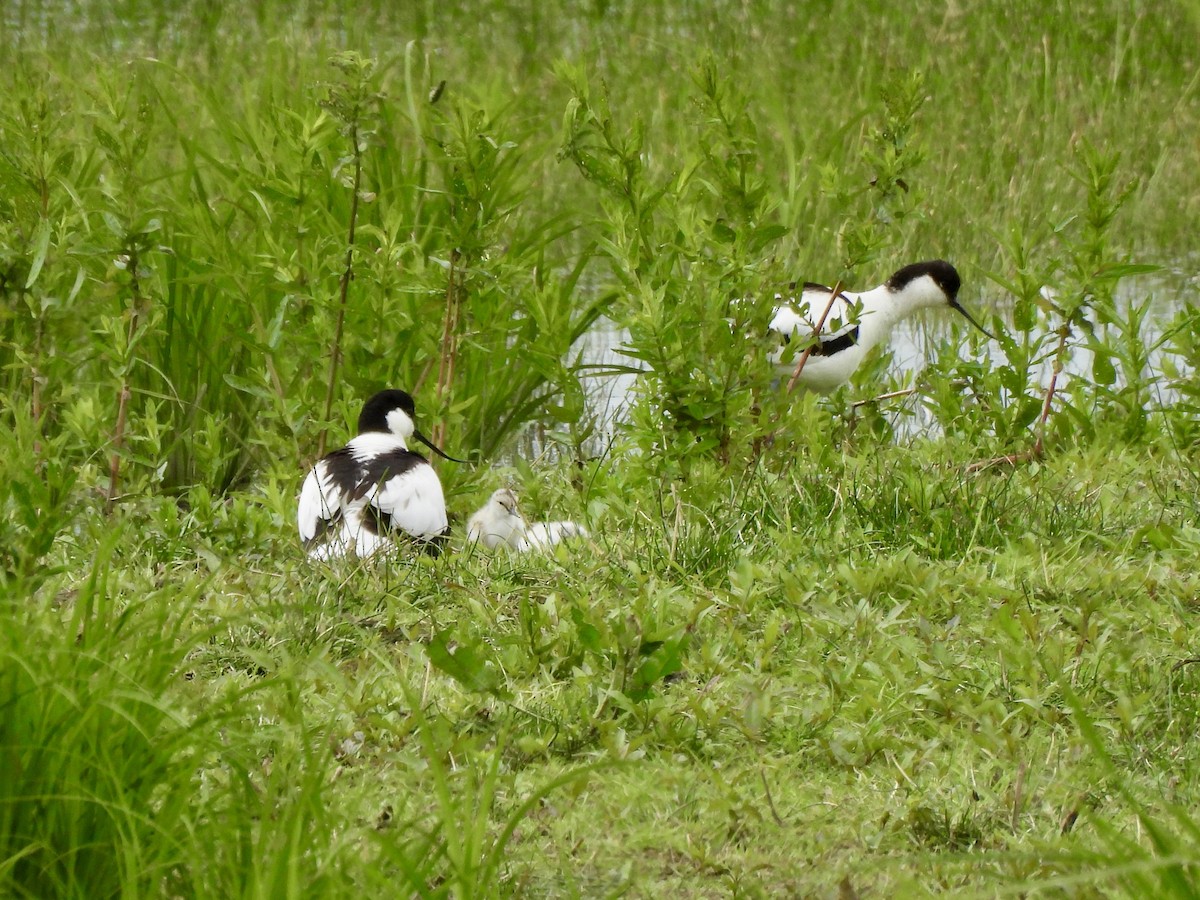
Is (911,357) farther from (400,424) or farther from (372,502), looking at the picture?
(372,502)

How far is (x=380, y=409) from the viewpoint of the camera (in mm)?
5223

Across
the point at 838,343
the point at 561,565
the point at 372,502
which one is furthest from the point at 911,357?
the point at 561,565

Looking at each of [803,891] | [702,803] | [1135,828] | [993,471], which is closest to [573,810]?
[702,803]

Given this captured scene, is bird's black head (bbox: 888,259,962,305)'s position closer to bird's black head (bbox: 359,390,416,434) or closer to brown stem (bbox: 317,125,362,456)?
bird's black head (bbox: 359,390,416,434)

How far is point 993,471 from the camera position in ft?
16.8

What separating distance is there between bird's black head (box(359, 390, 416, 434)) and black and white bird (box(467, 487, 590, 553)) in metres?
0.45

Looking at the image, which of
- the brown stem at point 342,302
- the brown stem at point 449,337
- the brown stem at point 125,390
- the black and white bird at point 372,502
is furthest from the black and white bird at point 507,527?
the brown stem at point 125,390

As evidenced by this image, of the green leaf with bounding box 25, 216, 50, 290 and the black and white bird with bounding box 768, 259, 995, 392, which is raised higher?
the green leaf with bounding box 25, 216, 50, 290

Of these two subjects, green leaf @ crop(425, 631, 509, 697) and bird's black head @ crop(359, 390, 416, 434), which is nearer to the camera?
green leaf @ crop(425, 631, 509, 697)

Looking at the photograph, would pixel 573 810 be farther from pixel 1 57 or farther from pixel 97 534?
pixel 1 57

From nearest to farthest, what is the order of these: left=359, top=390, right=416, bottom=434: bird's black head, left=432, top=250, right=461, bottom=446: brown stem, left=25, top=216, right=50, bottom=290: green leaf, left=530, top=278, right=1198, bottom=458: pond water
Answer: left=25, top=216, right=50, bottom=290: green leaf
left=432, top=250, right=461, bottom=446: brown stem
left=359, top=390, right=416, bottom=434: bird's black head
left=530, top=278, right=1198, bottom=458: pond water

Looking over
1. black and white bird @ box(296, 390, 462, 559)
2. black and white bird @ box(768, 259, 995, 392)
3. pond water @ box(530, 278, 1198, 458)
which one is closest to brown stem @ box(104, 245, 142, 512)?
black and white bird @ box(296, 390, 462, 559)

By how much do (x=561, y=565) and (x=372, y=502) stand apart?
763mm

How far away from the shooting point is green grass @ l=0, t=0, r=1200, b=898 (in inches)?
97.9
